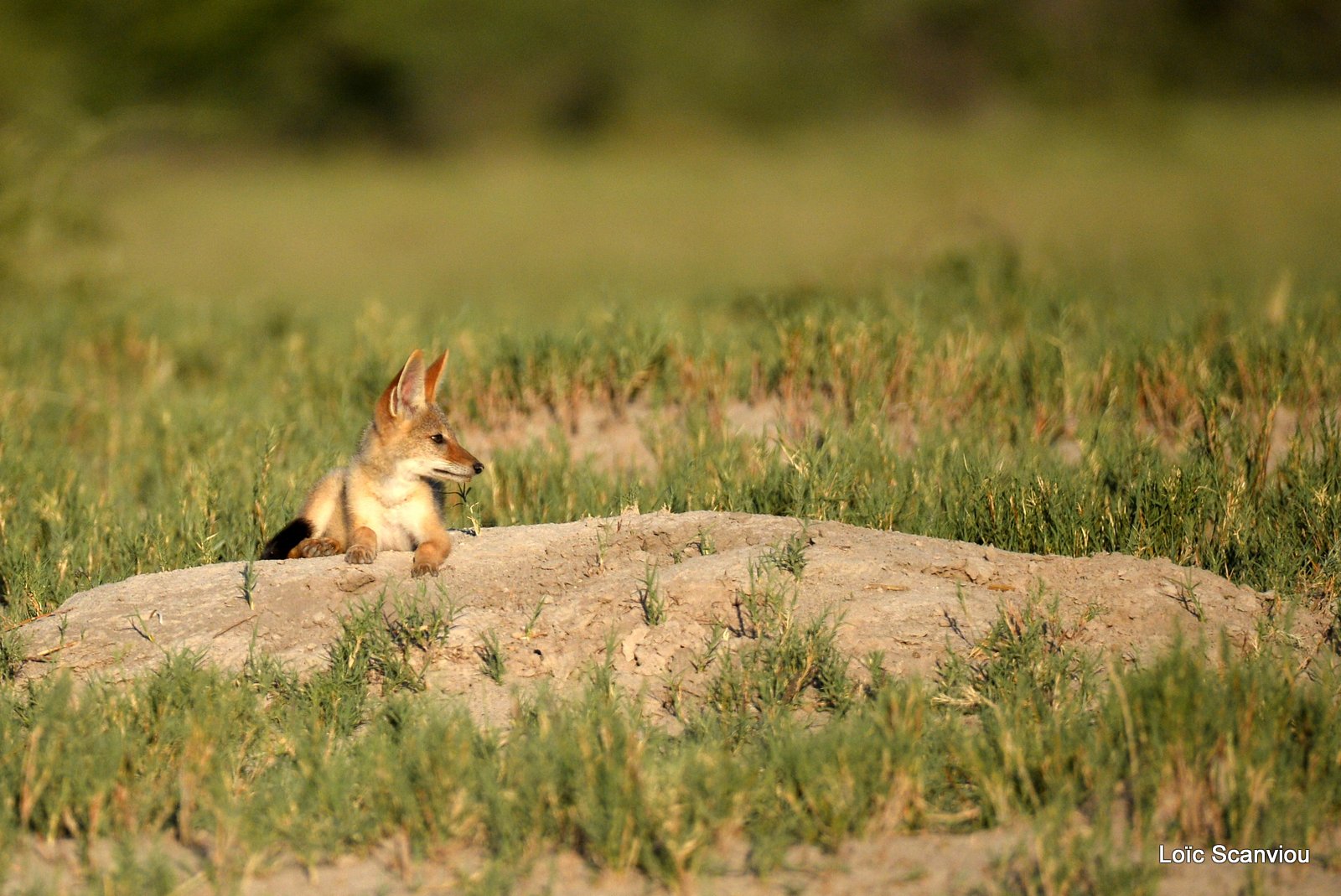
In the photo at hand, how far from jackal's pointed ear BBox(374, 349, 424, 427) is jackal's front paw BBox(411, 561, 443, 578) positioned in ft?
2.35

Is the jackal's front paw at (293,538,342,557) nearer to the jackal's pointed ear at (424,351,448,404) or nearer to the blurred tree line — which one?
the jackal's pointed ear at (424,351,448,404)

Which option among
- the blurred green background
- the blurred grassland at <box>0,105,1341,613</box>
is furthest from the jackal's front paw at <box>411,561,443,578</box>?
the blurred green background

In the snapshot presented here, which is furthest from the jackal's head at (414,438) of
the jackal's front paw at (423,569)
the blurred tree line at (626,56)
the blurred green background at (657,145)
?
the blurred tree line at (626,56)

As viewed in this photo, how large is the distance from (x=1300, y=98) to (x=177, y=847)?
23.7m

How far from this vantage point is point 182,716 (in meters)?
4.63

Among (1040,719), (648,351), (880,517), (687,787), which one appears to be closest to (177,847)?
(687,787)

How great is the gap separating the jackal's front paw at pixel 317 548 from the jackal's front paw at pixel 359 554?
0.81 feet

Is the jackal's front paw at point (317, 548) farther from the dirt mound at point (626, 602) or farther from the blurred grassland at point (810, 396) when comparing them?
the blurred grassland at point (810, 396)

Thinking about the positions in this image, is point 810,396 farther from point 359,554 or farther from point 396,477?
point 359,554

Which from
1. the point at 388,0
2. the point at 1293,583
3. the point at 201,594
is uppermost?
the point at 388,0

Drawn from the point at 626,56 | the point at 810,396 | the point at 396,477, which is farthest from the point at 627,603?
the point at 626,56

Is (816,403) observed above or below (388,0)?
below

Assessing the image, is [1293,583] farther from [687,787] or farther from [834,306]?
[834,306]

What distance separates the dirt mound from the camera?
500cm
